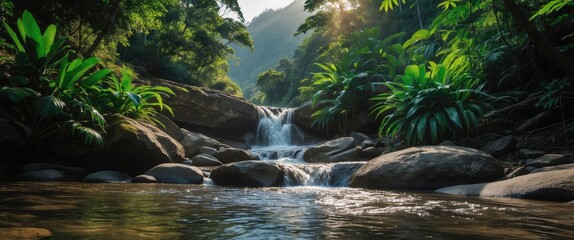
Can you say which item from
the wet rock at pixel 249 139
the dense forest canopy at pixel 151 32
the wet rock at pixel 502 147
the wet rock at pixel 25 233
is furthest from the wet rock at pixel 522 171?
the wet rock at pixel 249 139

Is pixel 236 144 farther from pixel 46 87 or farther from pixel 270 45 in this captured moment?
pixel 270 45

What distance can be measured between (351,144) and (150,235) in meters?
7.37

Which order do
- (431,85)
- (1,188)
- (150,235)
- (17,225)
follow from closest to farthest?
1. (150,235)
2. (17,225)
3. (1,188)
4. (431,85)

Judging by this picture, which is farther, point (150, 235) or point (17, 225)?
point (17, 225)

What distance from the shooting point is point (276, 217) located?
2521 mm

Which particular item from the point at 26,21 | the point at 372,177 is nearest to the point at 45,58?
the point at 26,21

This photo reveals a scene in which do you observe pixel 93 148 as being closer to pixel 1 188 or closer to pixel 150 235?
pixel 1 188

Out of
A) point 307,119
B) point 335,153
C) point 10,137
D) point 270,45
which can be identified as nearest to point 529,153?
point 335,153

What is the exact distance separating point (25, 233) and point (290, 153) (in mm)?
8708

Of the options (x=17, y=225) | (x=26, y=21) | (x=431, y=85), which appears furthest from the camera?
(x=431, y=85)


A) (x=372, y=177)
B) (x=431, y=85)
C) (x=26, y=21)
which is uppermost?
(x=26, y=21)

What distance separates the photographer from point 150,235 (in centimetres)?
184

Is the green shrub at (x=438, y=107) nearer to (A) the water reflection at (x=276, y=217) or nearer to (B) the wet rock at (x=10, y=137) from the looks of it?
(A) the water reflection at (x=276, y=217)

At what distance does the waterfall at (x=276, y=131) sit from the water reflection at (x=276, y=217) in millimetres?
10342
